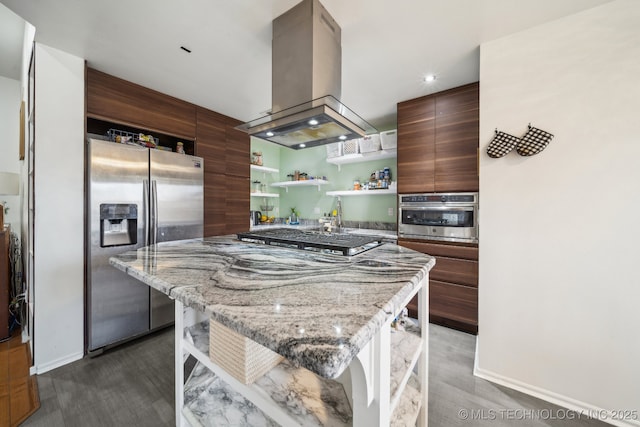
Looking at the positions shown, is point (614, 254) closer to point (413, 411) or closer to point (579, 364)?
point (579, 364)

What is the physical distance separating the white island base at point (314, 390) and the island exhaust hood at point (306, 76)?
3.63 ft

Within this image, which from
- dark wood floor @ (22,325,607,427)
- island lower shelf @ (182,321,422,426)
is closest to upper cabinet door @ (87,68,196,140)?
dark wood floor @ (22,325,607,427)

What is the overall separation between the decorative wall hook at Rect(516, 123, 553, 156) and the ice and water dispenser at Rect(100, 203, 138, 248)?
10.2 ft

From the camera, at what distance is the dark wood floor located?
4.61 ft

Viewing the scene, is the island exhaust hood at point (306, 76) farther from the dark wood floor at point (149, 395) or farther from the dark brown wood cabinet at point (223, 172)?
the dark wood floor at point (149, 395)

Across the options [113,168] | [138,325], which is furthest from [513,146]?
[138,325]

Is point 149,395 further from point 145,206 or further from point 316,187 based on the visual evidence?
point 316,187

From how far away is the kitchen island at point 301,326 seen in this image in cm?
52

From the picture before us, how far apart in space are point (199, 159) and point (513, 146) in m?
2.83

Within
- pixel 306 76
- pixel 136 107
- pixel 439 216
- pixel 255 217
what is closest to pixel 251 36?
pixel 306 76

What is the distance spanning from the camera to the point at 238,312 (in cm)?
60

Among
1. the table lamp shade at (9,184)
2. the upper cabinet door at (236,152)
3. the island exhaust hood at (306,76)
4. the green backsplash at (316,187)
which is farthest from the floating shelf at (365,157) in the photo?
the table lamp shade at (9,184)

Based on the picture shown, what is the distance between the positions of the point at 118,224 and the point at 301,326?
242 centimetres

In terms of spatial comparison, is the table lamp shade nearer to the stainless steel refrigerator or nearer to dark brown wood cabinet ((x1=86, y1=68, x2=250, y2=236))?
dark brown wood cabinet ((x1=86, y1=68, x2=250, y2=236))
